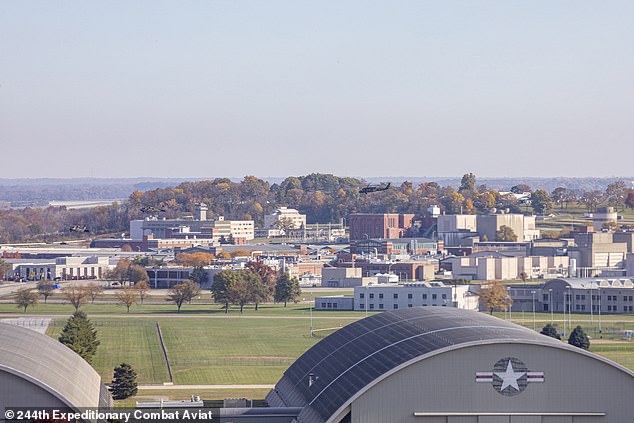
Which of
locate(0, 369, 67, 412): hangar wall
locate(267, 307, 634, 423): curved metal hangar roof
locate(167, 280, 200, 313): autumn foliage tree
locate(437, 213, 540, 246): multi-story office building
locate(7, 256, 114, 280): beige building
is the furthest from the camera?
locate(437, 213, 540, 246): multi-story office building

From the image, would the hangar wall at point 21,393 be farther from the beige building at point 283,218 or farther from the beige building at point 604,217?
the beige building at point 283,218

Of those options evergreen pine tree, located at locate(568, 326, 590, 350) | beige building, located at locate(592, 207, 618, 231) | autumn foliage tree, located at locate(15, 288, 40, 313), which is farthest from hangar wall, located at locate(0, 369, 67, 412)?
beige building, located at locate(592, 207, 618, 231)

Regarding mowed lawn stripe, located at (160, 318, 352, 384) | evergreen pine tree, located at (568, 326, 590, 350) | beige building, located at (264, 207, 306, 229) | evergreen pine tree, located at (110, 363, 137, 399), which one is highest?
beige building, located at (264, 207, 306, 229)

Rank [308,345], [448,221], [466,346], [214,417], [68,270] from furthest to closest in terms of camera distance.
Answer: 1. [448,221]
2. [68,270]
3. [308,345]
4. [214,417]
5. [466,346]

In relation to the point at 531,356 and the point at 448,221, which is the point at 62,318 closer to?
the point at 531,356

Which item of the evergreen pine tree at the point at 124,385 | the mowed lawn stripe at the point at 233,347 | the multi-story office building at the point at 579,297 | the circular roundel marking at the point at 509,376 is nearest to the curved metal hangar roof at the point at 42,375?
the evergreen pine tree at the point at 124,385

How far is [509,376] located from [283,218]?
157126 millimetres

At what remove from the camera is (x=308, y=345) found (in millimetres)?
63562

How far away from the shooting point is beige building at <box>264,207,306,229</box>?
19050 centimetres

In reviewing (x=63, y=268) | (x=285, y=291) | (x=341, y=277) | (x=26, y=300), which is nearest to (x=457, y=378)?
(x=26, y=300)

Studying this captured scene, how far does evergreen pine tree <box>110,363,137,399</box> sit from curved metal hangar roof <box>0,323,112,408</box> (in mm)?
3119

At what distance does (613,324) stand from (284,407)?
42744 millimetres

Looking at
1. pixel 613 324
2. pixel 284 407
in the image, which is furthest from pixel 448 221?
pixel 284 407

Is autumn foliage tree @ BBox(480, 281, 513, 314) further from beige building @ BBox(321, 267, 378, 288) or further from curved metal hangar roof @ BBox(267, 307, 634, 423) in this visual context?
curved metal hangar roof @ BBox(267, 307, 634, 423)
